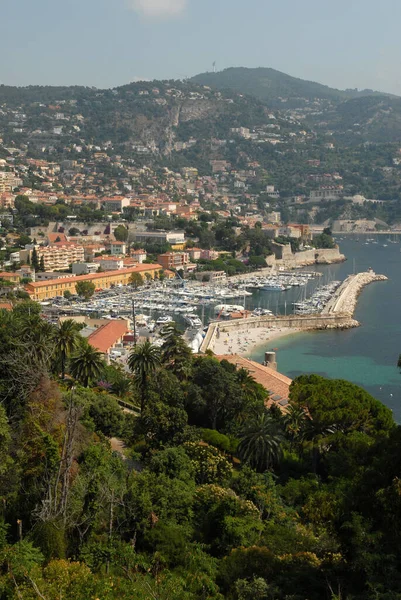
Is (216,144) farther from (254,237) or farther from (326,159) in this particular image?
(254,237)

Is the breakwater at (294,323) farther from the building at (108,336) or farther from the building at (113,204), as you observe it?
the building at (113,204)

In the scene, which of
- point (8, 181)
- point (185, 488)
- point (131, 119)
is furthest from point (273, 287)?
point (131, 119)

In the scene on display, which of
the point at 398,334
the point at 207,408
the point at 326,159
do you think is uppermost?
the point at 326,159

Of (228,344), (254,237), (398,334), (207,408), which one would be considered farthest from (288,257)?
(207,408)

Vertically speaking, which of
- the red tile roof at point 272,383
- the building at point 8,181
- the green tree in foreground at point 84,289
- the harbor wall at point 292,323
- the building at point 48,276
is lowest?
the harbor wall at point 292,323

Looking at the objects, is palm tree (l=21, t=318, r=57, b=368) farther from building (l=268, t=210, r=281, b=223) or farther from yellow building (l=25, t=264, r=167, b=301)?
Answer: building (l=268, t=210, r=281, b=223)

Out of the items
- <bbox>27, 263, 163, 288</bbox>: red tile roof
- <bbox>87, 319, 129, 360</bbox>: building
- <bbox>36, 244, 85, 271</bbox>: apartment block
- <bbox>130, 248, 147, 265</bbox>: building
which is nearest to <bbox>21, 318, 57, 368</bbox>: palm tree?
<bbox>87, 319, 129, 360</bbox>: building

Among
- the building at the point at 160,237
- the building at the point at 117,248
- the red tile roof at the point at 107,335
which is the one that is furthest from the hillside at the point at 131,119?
the red tile roof at the point at 107,335
